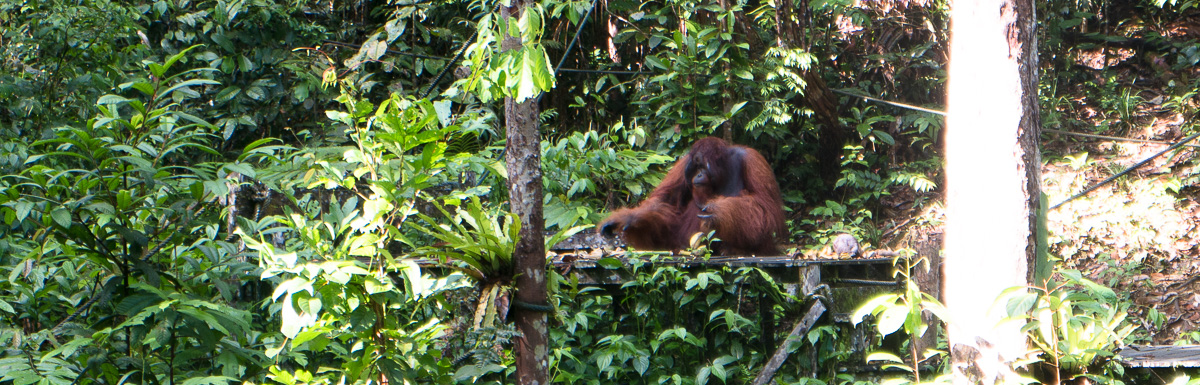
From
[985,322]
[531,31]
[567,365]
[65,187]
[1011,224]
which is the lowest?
[567,365]

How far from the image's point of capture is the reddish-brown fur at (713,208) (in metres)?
4.44

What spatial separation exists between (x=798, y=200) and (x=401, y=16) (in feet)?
10.0

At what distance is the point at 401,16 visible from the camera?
228 inches

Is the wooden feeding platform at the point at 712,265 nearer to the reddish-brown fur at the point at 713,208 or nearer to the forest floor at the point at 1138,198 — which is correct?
the reddish-brown fur at the point at 713,208

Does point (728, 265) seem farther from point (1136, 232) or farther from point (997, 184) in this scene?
point (1136, 232)

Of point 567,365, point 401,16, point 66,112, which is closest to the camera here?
point 567,365

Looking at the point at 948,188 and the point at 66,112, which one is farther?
the point at 948,188

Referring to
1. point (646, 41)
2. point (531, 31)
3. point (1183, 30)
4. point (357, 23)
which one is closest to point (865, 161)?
point (646, 41)

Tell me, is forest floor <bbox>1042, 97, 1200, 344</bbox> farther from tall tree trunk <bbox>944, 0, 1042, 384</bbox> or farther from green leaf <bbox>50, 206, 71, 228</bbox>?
green leaf <bbox>50, 206, 71, 228</bbox>

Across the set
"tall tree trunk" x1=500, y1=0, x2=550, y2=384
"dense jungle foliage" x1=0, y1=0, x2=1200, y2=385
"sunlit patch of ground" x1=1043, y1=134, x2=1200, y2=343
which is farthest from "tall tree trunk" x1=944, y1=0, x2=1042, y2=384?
"sunlit patch of ground" x1=1043, y1=134, x2=1200, y2=343

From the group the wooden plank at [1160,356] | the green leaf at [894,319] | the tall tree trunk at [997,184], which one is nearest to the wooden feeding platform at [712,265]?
the wooden plank at [1160,356]

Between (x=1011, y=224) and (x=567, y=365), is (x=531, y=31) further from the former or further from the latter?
(x=567, y=365)

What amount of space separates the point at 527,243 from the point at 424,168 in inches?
13.1

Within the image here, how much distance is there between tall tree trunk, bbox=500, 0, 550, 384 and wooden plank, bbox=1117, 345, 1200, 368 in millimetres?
1630
